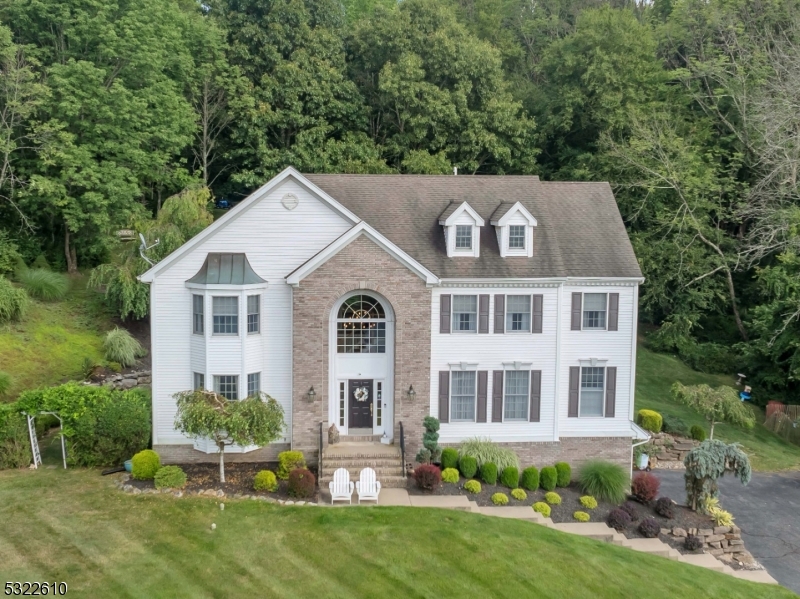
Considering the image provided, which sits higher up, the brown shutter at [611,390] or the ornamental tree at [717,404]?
the brown shutter at [611,390]

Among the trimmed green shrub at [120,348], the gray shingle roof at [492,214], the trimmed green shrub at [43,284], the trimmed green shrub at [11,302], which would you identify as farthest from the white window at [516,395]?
the trimmed green shrub at [43,284]

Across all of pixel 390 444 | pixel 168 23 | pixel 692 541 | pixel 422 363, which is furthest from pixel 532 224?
pixel 168 23

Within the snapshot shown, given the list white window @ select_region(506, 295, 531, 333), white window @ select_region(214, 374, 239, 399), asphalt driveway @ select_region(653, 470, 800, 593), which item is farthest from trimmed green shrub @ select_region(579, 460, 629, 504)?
white window @ select_region(214, 374, 239, 399)

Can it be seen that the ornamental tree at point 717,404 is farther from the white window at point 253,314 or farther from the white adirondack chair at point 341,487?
the white window at point 253,314

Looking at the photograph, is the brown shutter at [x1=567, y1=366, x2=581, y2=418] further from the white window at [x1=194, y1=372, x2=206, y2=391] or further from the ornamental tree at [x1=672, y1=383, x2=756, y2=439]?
the white window at [x1=194, y1=372, x2=206, y2=391]

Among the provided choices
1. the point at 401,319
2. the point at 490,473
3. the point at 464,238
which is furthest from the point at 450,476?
the point at 464,238

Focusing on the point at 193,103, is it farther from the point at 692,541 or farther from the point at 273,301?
the point at 692,541
